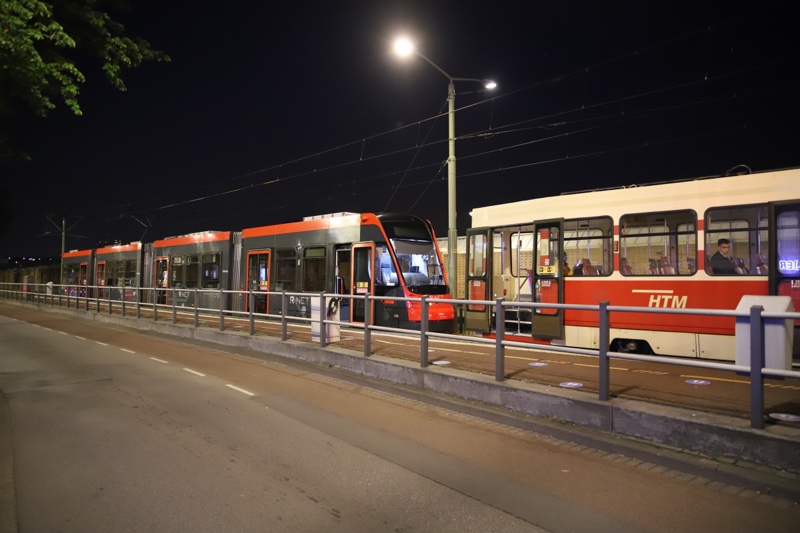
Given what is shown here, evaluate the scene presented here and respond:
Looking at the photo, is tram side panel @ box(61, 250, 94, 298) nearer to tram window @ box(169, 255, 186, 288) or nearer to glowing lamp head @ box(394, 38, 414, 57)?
tram window @ box(169, 255, 186, 288)

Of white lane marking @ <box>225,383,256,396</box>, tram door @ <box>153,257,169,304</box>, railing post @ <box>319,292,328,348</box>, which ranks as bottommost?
white lane marking @ <box>225,383,256,396</box>

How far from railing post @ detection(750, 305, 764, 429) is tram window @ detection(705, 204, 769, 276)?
18.3 ft

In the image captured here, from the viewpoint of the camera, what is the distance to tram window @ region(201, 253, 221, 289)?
21.7m

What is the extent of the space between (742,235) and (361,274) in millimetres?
9440

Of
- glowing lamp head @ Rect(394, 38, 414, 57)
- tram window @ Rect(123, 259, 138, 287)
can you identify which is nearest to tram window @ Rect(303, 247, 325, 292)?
glowing lamp head @ Rect(394, 38, 414, 57)

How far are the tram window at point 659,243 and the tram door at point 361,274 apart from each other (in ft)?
22.6

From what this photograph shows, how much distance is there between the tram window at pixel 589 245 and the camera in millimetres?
11125

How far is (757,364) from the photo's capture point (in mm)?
4656

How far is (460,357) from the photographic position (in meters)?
9.40

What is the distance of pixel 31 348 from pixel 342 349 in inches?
345

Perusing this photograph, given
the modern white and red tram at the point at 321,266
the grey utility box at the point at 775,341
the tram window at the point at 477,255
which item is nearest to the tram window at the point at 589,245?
the tram window at the point at 477,255

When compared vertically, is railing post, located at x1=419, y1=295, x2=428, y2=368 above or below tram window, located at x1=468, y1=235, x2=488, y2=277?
below

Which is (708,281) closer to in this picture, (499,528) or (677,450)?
(677,450)

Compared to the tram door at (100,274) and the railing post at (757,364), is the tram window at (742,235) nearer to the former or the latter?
the railing post at (757,364)
